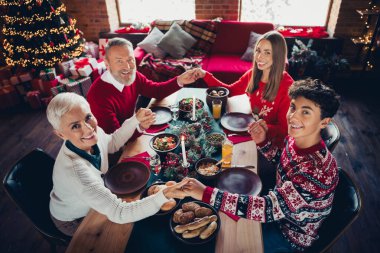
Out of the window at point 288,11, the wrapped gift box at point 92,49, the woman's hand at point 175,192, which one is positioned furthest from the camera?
the wrapped gift box at point 92,49

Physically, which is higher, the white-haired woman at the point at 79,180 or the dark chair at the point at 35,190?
the white-haired woman at the point at 79,180

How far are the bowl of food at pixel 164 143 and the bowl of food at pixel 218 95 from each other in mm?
527

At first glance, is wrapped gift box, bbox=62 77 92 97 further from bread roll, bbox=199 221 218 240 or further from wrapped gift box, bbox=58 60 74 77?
bread roll, bbox=199 221 218 240

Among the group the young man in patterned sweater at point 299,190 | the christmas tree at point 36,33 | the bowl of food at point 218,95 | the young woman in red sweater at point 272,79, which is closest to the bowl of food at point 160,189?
the young man in patterned sweater at point 299,190

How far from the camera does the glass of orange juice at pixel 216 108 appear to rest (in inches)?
84.6

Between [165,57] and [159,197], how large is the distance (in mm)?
3475

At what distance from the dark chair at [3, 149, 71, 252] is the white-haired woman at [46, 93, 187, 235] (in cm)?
6

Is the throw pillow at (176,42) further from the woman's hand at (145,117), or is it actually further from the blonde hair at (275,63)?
the woman's hand at (145,117)

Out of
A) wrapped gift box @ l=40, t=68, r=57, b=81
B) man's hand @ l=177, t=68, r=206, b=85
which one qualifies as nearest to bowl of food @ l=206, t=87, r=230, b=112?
man's hand @ l=177, t=68, r=206, b=85

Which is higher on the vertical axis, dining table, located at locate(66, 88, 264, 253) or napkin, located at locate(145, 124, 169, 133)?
napkin, located at locate(145, 124, 169, 133)

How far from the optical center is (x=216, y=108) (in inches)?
84.6

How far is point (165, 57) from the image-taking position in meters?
4.48

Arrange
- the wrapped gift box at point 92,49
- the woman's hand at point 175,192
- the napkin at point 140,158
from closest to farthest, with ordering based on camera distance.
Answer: the woman's hand at point 175,192, the napkin at point 140,158, the wrapped gift box at point 92,49

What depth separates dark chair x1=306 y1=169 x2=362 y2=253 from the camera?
131 centimetres
